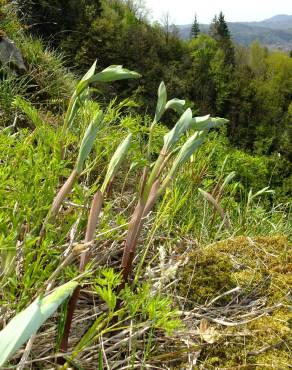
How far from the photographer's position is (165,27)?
92.3ft

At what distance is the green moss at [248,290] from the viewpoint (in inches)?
40.6

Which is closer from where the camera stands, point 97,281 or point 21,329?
point 21,329

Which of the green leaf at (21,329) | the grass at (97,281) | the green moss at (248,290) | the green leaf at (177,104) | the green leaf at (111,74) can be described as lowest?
the green moss at (248,290)

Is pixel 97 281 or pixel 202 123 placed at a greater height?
pixel 202 123

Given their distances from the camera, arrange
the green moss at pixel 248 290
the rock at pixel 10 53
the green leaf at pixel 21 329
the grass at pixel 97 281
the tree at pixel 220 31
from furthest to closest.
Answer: the tree at pixel 220 31
the rock at pixel 10 53
the green moss at pixel 248 290
the grass at pixel 97 281
the green leaf at pixel 21 329

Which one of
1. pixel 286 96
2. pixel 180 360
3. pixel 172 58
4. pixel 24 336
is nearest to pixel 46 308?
pixel 24 336

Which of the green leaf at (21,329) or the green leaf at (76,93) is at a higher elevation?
the green leaf at (76,93)

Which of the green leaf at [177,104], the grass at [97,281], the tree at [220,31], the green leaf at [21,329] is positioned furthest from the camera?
the tree at [220,31]

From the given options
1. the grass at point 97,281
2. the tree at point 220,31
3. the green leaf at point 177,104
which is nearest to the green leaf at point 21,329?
the grass at point 97,281

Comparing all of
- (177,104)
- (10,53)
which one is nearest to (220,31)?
(10,53)

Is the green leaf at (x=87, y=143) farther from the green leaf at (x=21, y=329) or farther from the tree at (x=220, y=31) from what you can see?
the tree at (x=220, y=31)

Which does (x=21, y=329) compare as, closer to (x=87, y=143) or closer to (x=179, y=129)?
(x=87, y=143)

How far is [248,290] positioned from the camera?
125 cm

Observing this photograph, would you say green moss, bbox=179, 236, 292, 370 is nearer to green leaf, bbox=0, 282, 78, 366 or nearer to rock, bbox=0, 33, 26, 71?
green leaf, bbox=0, 282, 78, 366
